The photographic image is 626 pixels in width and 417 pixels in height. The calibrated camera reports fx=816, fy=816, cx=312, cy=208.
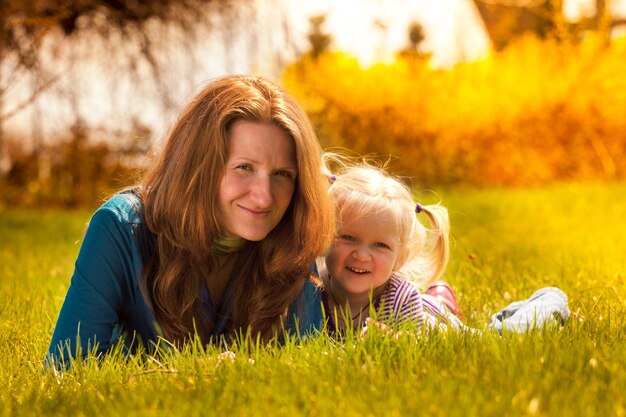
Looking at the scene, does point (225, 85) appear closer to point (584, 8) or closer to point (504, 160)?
point (504, 160)

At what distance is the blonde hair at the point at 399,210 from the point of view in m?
3.13

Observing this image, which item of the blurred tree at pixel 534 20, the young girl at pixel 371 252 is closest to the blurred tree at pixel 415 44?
the blurred tree at pixel 534 20

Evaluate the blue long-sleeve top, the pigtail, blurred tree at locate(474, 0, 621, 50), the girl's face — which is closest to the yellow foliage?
blurred tree at locate(474, 0, 621, 50)

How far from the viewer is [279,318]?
280 cm

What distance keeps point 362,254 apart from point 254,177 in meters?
0.61

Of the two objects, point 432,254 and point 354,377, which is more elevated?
point 432,254

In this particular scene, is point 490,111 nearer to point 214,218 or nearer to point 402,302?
point 402,302

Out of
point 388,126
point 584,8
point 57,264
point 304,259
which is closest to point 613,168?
point 584,8

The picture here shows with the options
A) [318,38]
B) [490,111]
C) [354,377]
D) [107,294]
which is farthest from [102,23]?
[354,377]

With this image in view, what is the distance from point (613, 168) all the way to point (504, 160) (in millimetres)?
1571

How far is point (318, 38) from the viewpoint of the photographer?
1020 cm

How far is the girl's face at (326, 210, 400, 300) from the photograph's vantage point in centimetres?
305

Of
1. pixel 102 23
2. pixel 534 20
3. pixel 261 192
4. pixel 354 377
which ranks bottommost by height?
pixel 354 377

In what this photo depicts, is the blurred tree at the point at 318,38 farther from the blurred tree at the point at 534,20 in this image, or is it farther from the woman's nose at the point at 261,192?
the woman's nose at the point at 261,192
